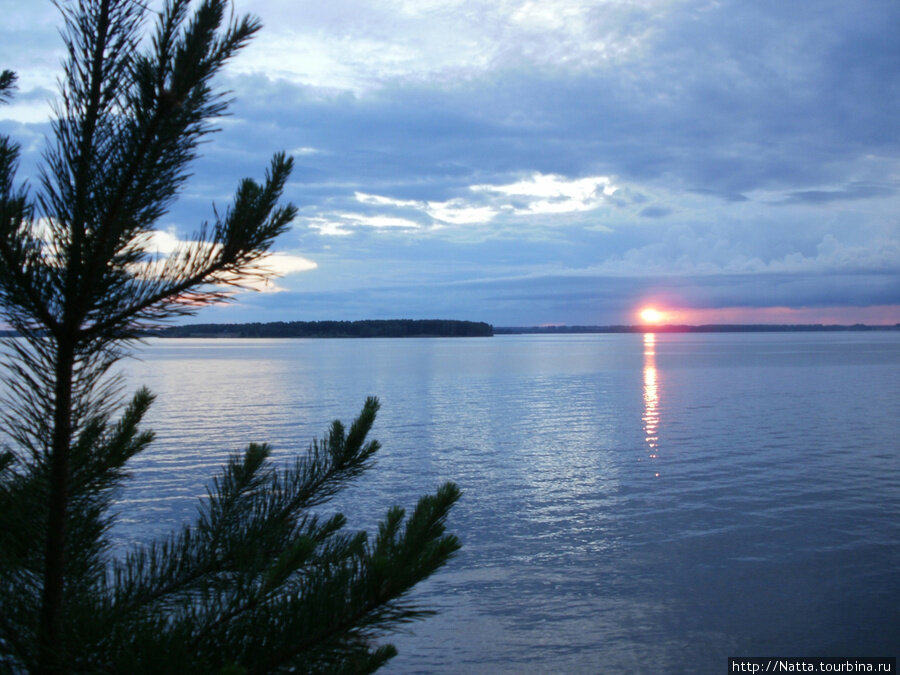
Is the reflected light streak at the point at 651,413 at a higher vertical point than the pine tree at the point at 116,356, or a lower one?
lower

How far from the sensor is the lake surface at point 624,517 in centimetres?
810

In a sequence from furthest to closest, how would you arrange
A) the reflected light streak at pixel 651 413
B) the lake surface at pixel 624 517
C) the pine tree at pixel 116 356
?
the reflected light streak at pixel 651 413 → the lake surface at pixel 624 517 → the pine tree at pixel 116 356

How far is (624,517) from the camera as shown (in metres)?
13.1

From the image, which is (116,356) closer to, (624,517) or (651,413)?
(624,517)

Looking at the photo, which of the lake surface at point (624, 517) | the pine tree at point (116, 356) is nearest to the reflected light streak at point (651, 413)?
the lake surface at point (624, 517)

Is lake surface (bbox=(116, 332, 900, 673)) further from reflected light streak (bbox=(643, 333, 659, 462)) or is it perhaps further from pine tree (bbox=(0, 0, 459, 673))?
pine tree (bbox=(0, 0, 459, 673))

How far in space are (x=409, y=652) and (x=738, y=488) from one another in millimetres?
10090

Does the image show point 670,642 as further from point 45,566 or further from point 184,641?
point 45,566

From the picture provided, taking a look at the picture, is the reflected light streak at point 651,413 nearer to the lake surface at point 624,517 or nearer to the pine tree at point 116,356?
the lake surface at point 624,517

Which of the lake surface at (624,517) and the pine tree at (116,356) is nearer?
the pine tree at (116,356)

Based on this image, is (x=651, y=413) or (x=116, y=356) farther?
(x=651, y=413)

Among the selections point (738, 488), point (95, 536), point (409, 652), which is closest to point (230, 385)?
point (738, 488)

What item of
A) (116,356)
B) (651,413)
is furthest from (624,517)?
(651,413)

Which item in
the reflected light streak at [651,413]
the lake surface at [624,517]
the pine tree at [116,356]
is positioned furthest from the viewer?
the reflected light streak at [651,413]
